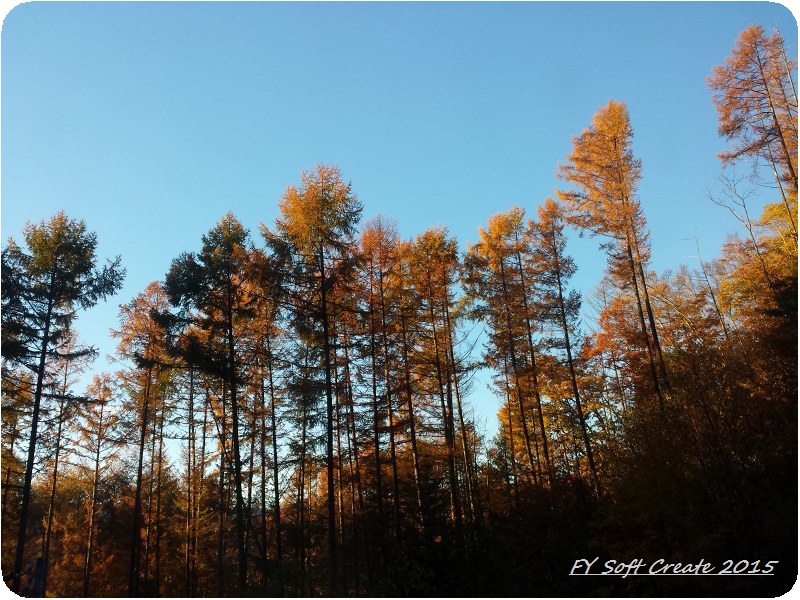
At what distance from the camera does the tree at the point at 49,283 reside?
1599cm

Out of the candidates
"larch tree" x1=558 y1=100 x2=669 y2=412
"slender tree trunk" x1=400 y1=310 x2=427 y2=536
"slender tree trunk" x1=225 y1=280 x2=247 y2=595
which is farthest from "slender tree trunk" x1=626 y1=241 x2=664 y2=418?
"slender tree trunk" x1=225 y1=280 x2=247 y2=595

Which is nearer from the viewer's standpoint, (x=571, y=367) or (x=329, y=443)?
(x=329, y=443)

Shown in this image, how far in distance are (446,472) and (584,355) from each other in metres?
7.69

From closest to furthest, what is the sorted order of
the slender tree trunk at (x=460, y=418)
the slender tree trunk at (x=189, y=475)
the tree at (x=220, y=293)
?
the tree at (x=220, y=293) → the slender tree trunk at (x=460, y=418) → the slender tree trunk at (x=189, y=475)

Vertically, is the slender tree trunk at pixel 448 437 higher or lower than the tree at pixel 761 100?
lower

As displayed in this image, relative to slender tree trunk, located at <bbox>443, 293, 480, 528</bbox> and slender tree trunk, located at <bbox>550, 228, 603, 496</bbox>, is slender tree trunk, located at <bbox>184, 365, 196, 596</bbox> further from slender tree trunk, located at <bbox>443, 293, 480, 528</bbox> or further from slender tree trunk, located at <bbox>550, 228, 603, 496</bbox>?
slender tree trunk, located at <bbox>550, 228, 603, 496</bbox>

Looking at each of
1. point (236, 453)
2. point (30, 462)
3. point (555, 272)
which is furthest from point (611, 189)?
point (30, 462)

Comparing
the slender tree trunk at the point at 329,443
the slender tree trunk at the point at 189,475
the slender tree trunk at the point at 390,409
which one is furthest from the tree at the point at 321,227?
the slender tree trunk at the point at 189,475

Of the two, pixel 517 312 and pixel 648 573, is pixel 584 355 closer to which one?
pixel 517 312

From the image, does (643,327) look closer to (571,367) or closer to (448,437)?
(571,367)

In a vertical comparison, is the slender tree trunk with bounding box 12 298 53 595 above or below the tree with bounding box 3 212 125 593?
below

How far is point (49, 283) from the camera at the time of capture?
16.8 metres

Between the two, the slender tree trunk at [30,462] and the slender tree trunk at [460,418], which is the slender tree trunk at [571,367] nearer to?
the slender tree trunk at [460,418]

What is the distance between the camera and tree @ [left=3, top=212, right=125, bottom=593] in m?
16.0
